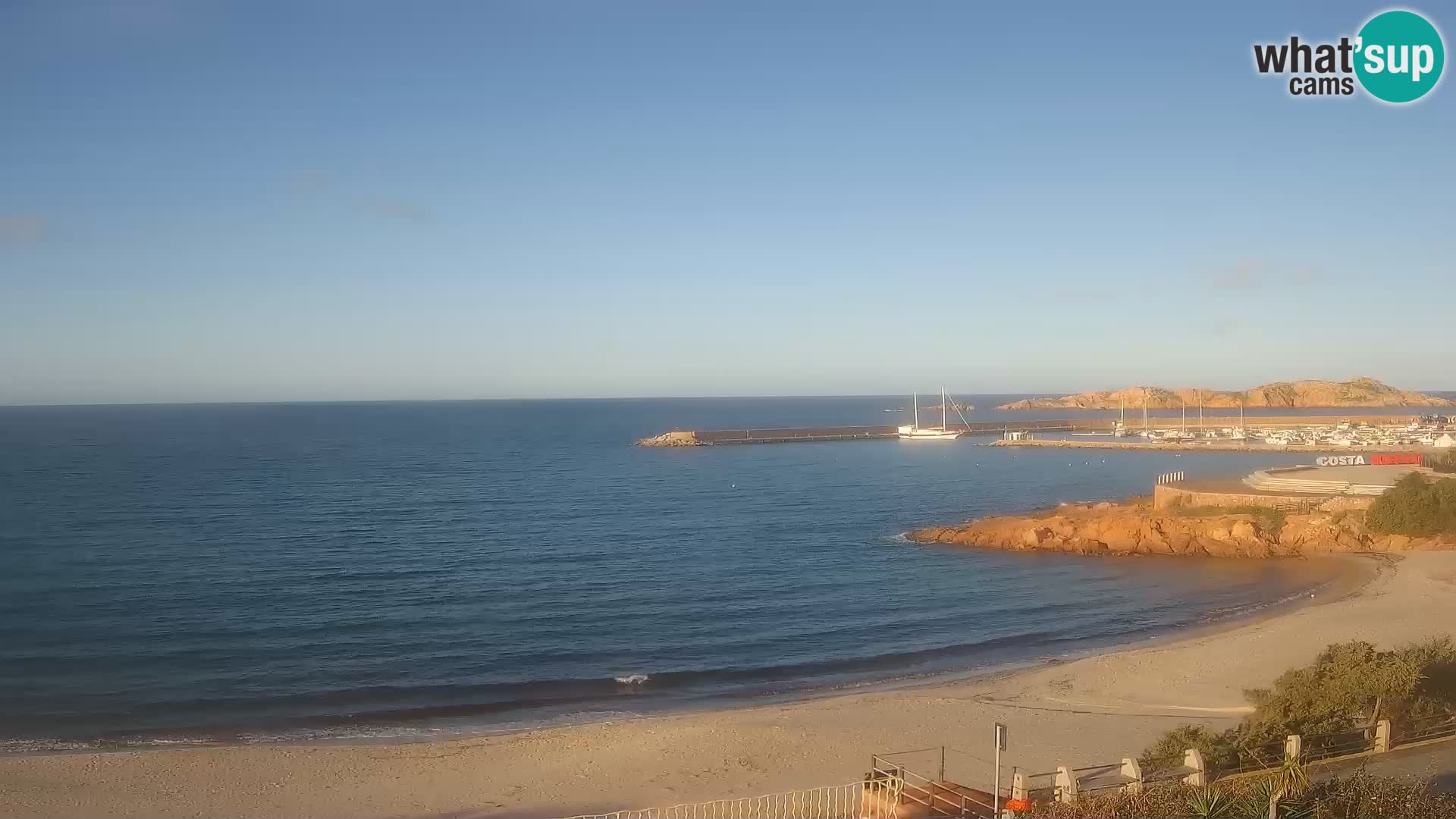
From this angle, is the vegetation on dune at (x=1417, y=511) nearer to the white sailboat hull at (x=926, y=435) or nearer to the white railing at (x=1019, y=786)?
the white railing at (x=1019, y=786)

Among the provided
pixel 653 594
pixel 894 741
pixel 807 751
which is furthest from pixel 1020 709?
pixel 653 594

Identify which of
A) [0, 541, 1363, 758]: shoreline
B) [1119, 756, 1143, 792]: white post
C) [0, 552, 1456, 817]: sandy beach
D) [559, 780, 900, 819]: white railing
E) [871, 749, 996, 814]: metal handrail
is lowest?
[0, 541, 1363, 758]: shoreline

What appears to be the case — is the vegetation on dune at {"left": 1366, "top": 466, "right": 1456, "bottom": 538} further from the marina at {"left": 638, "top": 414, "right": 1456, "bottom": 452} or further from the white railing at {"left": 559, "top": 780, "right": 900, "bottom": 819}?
the marina at {"left": 638, "top": 414, "right": 1456, "bottom": 452}

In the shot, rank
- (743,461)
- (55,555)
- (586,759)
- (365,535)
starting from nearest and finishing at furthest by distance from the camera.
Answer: (586,759) → (55,555) → (365,535) → (743,461)

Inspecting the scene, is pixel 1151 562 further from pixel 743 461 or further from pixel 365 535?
pixel 743 461

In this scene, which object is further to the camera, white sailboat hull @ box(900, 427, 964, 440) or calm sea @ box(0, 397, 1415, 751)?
white sailboat hull @ box(900, 427, 964, 440)

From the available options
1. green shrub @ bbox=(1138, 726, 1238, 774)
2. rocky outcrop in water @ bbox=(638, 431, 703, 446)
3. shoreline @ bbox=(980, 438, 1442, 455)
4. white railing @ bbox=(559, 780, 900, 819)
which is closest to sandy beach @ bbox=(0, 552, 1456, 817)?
white railing @ bbox=(559, 780, 900, 819)
